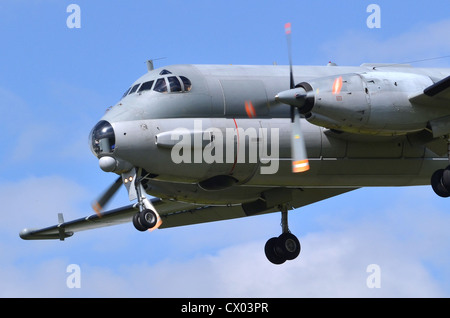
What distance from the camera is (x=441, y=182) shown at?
106 feet

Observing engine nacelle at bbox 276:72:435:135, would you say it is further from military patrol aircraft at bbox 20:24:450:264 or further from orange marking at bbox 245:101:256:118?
orange marking at bbox 245:101:256:118

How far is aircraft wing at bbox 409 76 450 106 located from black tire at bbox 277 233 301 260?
22.2 feet

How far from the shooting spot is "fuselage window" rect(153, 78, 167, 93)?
31891 mm

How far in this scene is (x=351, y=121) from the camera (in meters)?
31.0

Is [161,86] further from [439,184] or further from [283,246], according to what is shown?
[439,184]

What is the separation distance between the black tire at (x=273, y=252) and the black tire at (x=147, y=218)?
5.82 meters

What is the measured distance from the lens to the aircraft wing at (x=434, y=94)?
1235 inches

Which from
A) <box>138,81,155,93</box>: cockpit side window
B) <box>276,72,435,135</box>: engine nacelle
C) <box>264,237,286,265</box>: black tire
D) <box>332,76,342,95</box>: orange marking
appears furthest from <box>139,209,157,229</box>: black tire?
<box>332,76,342,95</box>: orange marking

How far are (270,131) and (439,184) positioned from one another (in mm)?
5105

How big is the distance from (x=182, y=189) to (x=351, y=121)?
590cm

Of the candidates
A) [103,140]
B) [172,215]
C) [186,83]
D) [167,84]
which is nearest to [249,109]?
[186,83]

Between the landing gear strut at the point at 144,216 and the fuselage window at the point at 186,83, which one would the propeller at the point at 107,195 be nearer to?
the landing gear strut at the point at 144,216
